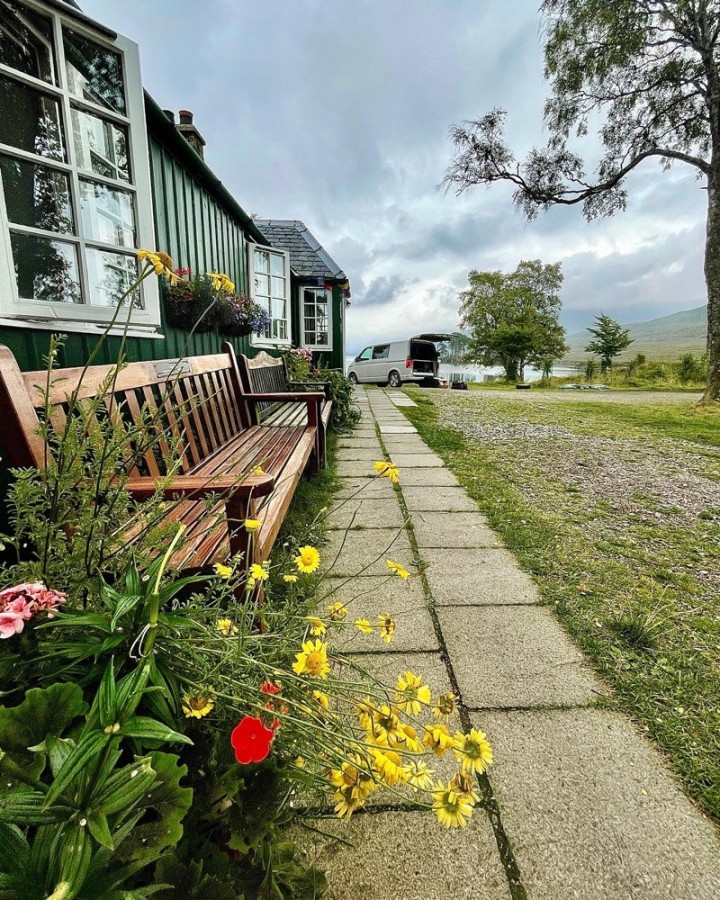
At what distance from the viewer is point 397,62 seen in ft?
21.2

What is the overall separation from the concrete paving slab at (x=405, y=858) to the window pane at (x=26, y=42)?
279 centimetres

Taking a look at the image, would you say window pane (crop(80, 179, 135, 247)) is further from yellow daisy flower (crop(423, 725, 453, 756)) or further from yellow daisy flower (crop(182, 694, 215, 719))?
yellow daisy flower (crop(423, 725, 453, 756))

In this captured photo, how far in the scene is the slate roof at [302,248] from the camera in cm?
890

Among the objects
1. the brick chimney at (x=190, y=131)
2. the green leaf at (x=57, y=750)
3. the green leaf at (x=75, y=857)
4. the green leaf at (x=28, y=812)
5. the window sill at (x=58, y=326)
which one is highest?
Answer: the brick chimney at (x=190, y=131)

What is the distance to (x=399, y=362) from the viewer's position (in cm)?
1448

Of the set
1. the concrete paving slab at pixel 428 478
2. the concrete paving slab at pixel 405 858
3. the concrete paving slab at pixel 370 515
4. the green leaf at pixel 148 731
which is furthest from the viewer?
the concrete paving slab at pixel 428 478

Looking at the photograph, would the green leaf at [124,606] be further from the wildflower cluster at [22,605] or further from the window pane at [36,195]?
the window pane at [36,195]

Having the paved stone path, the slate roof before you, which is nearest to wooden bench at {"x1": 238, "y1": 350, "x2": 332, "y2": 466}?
the paved stone path

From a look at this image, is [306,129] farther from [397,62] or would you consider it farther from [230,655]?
[230,655]

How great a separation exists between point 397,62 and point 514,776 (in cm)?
853

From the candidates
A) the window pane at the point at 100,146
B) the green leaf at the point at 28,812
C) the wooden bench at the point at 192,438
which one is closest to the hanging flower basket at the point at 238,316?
the wooden bench at the point at 192,438

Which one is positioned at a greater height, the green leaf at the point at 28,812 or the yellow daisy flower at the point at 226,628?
the green leaf at the point at 28,812

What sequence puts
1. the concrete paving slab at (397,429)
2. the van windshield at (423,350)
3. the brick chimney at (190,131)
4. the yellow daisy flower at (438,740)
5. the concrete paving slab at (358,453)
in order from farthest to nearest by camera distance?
1. the van windshield at (423,350)
2. the concrete paving slab at (397,429)
3. the brick chimney at (190,131)
4. the concrete paving slab at (358,453)
5. the yellow daisy flower at (438,740)

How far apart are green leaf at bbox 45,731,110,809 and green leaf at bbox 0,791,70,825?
2cm
